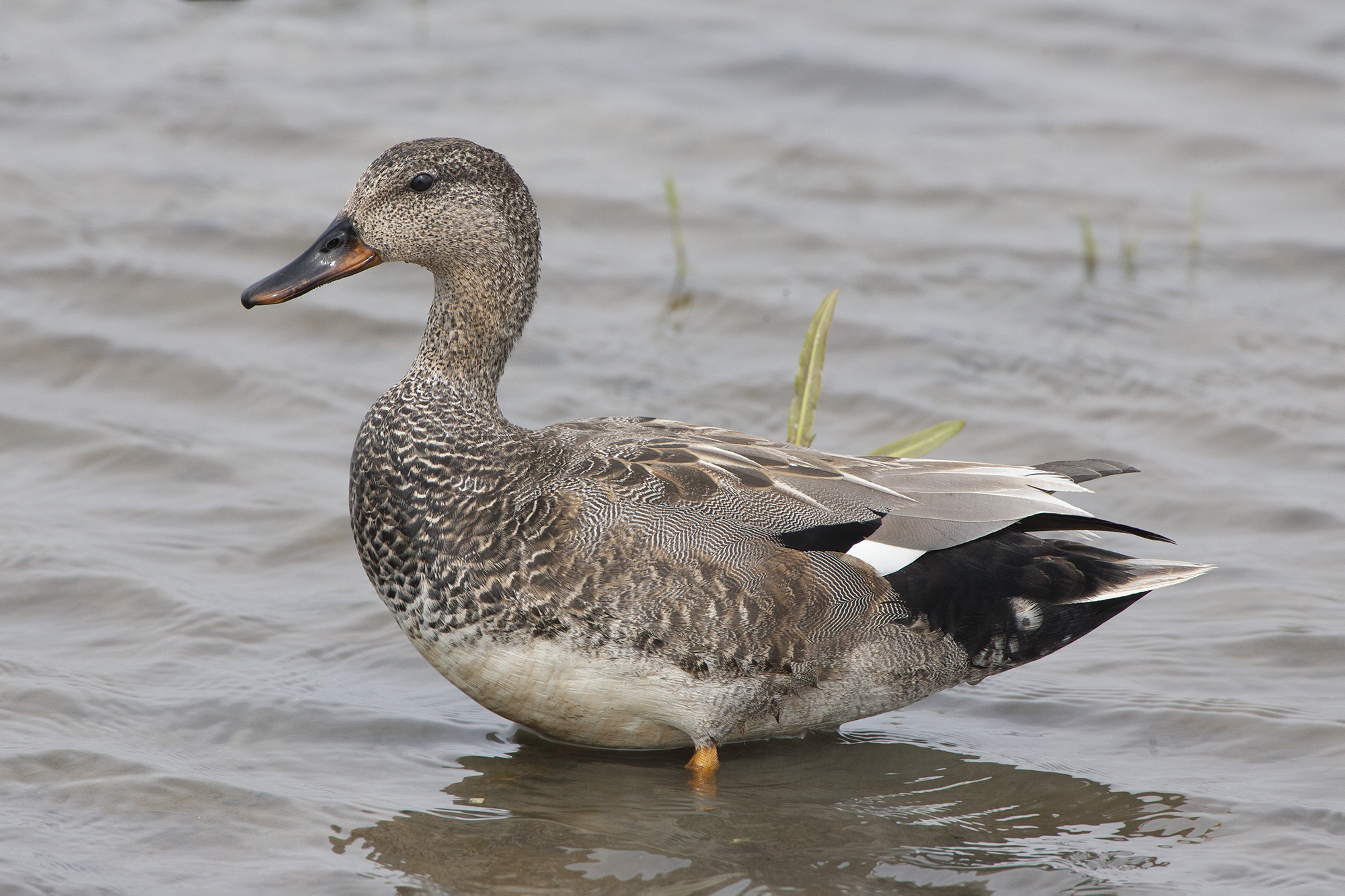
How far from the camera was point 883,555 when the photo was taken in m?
4.85

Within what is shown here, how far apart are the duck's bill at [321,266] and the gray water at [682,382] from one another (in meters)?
1.32

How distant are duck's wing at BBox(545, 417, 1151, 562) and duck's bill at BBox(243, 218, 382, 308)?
2.99 ft

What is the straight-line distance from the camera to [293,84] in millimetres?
10570

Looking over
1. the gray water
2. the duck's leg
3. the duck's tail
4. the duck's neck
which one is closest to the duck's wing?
the duck's tail

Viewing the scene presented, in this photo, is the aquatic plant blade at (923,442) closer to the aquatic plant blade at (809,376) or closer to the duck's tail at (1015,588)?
the aquatic plant blade at (809,376)

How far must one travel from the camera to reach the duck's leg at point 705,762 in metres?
4.94

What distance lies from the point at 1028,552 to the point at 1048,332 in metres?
3.47

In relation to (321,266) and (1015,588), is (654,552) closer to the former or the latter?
(1015,588)

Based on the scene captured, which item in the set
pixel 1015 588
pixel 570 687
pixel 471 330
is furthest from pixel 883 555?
pixel 471 330

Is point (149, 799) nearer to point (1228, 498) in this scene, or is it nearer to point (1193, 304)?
point (1228, 498)

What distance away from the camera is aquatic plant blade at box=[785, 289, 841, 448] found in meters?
5.94

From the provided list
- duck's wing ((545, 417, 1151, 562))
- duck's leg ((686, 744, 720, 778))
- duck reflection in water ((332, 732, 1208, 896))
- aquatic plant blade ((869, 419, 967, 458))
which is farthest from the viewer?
aquatic plant blade ((869, 419, 967, 458))

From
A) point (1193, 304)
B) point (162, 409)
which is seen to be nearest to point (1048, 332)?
point (1193, 304)

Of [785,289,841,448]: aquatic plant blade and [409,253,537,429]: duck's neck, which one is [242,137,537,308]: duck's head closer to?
[409,253,537,429]: duck's neck
